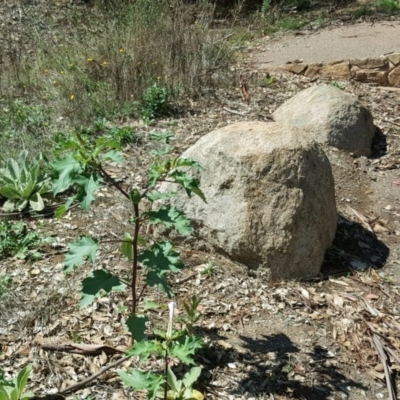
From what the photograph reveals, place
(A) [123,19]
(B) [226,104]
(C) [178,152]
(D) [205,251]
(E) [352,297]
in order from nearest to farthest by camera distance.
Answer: (E) [352,297] → (D) [205,251] → (C) [178,152] → (B) [226,104] → (A) [123,19]

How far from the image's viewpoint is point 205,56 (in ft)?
25.0

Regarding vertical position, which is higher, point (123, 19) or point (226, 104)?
point (123, 19)

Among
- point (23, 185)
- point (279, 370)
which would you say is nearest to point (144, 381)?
point (279, 370)

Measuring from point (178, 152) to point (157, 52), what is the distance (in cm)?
210

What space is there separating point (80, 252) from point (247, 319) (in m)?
1.35

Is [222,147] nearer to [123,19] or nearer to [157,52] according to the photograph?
[157,52]

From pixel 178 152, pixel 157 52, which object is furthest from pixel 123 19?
pixel 178 152

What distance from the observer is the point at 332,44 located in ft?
30.2

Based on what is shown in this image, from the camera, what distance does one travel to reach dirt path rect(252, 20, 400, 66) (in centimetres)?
856

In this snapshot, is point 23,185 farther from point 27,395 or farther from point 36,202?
point 27,395

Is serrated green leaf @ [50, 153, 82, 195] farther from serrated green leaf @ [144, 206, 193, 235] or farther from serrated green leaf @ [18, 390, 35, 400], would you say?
serrated green leaf @ [18, 390, 35, 400]

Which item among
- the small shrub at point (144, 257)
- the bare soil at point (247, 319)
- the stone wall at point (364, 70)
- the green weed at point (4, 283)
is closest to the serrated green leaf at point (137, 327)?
the small shrub at point (144, 257)

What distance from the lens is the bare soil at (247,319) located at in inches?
128

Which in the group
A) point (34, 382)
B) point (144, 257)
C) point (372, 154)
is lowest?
point (34, 382)
